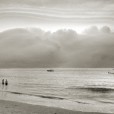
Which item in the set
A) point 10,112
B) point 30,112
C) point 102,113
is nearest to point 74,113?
point 102,113

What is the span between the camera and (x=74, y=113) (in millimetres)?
36406

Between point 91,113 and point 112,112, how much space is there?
12.1 ft

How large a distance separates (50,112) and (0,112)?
7417 millimetres

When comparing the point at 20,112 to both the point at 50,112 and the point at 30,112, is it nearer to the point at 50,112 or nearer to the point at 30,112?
the point at 30,112

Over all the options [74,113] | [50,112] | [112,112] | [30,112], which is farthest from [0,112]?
[112,112]

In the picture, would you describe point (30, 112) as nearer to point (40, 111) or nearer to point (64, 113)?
point (40, 111)

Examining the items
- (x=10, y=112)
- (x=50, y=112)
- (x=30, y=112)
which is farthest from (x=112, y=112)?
(x=10, y=112)

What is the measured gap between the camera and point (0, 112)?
35000 millimetres

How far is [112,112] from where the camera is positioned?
123 feet

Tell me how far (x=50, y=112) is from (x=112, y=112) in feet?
31.9

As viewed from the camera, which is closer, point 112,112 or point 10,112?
point 10,112

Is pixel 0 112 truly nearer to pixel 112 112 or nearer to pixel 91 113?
pixel 91 113

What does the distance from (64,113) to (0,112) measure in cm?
941

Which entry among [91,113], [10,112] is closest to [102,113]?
[91,113]
